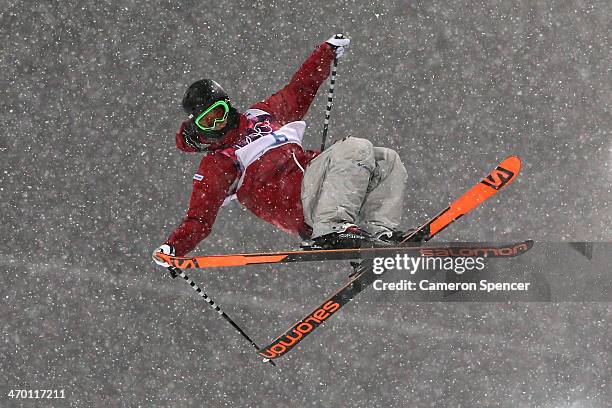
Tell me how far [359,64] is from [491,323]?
245 centimetres

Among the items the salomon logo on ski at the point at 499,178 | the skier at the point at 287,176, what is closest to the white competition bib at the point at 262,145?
the skier at the point at 287,176

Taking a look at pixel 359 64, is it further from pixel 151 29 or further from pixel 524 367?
pixel 524 367

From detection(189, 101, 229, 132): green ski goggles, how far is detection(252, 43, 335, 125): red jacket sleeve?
1.26 ft

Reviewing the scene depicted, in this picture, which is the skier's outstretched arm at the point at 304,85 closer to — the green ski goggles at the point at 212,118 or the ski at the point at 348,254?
the green ski goggles at the point at 212,118

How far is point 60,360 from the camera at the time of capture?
7.75m

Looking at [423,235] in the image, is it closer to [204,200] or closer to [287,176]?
[287,176]

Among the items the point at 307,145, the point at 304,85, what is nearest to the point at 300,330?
the point at 304,85

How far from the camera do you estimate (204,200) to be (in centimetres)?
503

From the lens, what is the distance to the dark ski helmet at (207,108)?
16.2 feet

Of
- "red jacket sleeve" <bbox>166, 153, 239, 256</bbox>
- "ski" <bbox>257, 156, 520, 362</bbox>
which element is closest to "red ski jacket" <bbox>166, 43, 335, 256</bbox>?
"red jacket sleeve" <bbox>166, 153, 239, 256</bbox>

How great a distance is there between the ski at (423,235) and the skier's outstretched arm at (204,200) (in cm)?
81

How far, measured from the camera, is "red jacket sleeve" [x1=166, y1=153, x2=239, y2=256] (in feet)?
16.3

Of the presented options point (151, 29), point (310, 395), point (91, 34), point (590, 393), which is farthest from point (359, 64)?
point (590, 393)

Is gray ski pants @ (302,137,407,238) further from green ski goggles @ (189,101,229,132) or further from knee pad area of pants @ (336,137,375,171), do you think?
green ski goggles @ (189,101,229,132)
